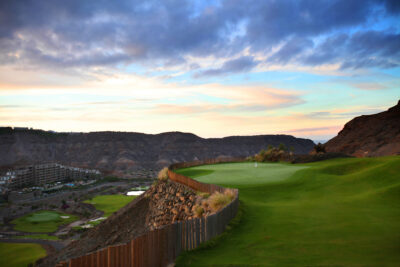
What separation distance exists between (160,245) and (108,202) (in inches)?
3353

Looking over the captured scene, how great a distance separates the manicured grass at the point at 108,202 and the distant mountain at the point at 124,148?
45.6m

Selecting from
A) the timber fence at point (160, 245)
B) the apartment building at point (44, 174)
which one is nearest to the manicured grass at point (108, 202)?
the apartment building at point (44, 174)

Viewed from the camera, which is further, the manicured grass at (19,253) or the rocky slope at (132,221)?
the manicured grass at (19,253)

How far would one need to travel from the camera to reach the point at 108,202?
8731 centimetres

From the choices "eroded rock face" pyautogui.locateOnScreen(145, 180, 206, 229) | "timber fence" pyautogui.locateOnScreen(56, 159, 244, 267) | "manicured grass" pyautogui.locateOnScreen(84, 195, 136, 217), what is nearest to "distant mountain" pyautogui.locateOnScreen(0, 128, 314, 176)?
"manicured grass" pyautogui.locateOnScreen(84, 195, 136, 217)

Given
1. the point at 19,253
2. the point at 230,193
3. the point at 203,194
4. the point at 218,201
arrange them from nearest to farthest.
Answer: the point at 218,201
the point at 230,193
the point at 203,194
the point at 19,253

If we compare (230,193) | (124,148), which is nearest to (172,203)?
(230,193)

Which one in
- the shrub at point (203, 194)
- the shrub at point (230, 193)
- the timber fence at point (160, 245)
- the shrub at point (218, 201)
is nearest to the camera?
the timber fence at point (160, 245)

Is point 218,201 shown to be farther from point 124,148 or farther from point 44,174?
point 124,148

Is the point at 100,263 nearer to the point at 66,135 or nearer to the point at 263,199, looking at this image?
the point at 263,199

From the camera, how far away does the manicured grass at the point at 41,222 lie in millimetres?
61062

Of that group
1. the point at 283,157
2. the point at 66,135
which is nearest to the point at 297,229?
the point at 283,157

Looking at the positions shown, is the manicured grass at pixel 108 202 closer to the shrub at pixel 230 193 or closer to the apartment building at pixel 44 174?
the apartment building at pixel 44 174

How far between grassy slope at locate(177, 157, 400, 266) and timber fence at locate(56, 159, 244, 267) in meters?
0.36
